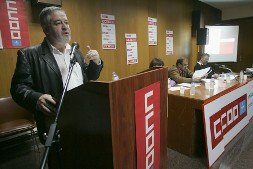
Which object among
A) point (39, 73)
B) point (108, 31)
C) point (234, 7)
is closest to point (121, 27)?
point (108, 31)

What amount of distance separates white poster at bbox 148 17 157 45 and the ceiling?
2.56 m

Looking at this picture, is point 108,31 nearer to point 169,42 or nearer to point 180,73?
point 180,73

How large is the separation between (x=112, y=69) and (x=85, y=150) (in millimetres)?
3121

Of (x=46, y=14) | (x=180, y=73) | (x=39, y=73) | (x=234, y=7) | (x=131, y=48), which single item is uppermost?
(x=234, y=7)

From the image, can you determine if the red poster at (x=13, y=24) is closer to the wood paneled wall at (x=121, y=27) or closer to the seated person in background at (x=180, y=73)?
the wood paneled wall at (x=121, y=27)

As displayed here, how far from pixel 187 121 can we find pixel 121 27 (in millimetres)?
2353

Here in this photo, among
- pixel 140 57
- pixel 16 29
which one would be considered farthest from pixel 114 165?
pixel 140 57

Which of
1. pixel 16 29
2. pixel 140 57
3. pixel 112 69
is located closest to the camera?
pixel 16 29

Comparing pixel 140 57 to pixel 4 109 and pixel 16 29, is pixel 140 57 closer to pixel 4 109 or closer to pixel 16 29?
pixel 16 29

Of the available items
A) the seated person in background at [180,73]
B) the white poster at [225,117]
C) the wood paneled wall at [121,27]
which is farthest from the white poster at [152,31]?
the white poster at [225,117]

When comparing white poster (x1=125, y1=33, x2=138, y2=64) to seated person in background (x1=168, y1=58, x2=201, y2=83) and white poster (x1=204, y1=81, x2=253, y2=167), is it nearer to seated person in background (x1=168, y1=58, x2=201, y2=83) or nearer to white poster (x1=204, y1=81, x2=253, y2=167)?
seated person in background (x1=168, y1=58, x2=201, y2=83)

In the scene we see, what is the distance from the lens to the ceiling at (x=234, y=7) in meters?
6.25

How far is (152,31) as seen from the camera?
15.3 ft

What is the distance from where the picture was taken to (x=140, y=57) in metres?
4.43
